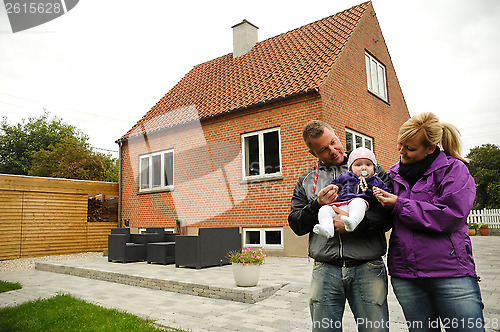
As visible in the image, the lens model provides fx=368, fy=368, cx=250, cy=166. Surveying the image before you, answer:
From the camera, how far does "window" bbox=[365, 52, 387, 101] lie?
1303cm

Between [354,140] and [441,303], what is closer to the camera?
[441,303]

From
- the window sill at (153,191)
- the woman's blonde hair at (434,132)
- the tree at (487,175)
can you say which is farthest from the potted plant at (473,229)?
the woman's blonde hair at (434,132)

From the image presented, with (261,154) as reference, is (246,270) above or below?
below

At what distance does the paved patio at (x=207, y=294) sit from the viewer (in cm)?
463

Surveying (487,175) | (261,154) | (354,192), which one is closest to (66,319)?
(354,192)

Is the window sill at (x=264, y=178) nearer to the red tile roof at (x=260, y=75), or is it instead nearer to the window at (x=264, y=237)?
the window at (x=264, y=237)

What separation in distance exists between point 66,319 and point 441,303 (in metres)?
4.57

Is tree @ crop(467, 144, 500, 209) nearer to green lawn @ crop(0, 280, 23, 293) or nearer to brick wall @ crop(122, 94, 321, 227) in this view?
brick wall @ crop(122, 94, 321, 227)

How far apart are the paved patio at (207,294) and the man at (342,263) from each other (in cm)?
208

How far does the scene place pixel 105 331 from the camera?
13.9 feet

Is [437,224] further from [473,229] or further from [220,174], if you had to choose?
[473,229]

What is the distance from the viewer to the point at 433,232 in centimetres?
221

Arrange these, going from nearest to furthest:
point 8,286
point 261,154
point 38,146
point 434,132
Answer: point 434,132 → point 8,286 → point 261,154 → point 38,146

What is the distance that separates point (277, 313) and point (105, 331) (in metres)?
2.18
